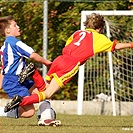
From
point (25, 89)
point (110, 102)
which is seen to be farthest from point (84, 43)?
point (110, 102)

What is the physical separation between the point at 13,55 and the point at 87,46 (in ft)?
3.21

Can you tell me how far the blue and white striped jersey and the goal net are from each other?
579cm

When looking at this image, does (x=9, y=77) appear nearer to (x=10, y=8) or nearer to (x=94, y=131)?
(x=94, y=131)

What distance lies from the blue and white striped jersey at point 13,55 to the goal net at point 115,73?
579 cm

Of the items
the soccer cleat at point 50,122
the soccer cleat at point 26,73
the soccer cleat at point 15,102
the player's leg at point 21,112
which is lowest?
the soccer cleat at point 50,122

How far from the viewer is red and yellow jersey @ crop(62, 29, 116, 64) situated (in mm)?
10016

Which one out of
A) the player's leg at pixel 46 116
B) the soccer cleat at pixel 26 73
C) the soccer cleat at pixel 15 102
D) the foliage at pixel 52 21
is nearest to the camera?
the soccer cleat at pixel 15 102

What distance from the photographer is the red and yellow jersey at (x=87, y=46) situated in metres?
10.0

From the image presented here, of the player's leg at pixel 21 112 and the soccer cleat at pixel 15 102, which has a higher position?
the soccer cleat at pixel 15 102

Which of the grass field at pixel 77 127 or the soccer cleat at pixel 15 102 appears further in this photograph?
the soccer cleat at pixel 15 102

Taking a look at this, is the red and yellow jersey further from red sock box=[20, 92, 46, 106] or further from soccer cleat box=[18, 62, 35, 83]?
red sock box=[20, 92, 46, 106]

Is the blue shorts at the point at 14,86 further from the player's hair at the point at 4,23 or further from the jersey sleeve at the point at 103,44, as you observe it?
the jersey sleeve at the point at 103,44

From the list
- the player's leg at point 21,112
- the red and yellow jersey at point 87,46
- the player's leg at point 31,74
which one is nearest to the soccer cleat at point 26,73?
the player's leg at point 31,74

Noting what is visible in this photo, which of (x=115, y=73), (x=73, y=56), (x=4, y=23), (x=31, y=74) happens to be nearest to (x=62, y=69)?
(x=73, y=56)
